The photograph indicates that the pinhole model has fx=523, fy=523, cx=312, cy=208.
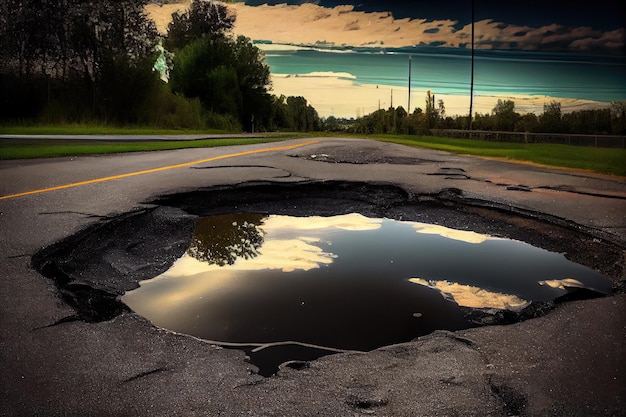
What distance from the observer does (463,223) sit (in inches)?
241

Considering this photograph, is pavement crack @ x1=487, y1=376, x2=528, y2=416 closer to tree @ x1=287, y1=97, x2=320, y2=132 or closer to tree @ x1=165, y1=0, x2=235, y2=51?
Result: tree @ x1=165, y1=0, x2=235, y2=51

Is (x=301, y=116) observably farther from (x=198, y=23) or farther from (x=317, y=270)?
(x=317, y=270)

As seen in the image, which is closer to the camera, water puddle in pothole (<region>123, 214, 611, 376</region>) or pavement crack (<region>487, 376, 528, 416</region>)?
pavement crack (<region>487, 376, 528, 416</region>)

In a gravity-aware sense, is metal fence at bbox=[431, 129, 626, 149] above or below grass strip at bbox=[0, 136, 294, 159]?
above

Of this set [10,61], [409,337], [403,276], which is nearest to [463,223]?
[403,276]

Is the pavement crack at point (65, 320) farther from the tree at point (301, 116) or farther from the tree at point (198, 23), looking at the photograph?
the tree at point (301, 116)

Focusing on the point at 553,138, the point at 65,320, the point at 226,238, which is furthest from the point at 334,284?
the point at 553,138

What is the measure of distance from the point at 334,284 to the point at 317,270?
391mm

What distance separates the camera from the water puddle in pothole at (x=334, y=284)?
305 centimetres

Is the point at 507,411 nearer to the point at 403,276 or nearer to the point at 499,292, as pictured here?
the point at 499,292

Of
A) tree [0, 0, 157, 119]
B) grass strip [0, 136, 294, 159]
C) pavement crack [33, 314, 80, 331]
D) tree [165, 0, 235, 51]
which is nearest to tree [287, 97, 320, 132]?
tree [165, 0, 235, 51]

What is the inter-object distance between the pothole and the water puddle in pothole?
0.5 inches

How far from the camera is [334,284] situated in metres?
3.97

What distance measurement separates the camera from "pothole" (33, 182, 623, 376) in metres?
3.17
